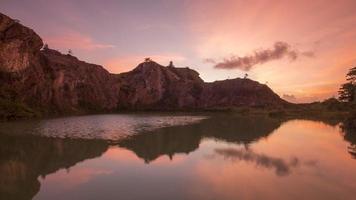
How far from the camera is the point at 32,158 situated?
1427 inches

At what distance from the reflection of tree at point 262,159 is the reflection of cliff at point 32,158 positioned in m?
16.5

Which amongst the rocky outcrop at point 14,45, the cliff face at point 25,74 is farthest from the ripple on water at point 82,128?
the rocky outcrop at point 14,45

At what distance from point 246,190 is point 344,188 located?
7733 millimetres

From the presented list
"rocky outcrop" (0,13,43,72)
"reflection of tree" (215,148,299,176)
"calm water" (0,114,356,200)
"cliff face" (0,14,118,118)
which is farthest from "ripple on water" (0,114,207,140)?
"rocky outcrop" (0,13,43,72)

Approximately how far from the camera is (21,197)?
70.7 ft

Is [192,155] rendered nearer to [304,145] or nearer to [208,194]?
[208,194]

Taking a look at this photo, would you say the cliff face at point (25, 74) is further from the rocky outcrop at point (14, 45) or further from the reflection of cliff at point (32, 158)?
the reflection of cliff at point (32, 158)

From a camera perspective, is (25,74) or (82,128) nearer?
(82,128)

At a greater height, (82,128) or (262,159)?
(82,128)

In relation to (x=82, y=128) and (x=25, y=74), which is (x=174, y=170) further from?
(x=25, y=74)

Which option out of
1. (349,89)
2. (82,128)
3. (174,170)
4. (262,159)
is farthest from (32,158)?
(349,89)

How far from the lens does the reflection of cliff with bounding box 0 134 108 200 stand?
24.2 m

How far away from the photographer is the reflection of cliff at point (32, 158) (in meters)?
24.2

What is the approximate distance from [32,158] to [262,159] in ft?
88.8
